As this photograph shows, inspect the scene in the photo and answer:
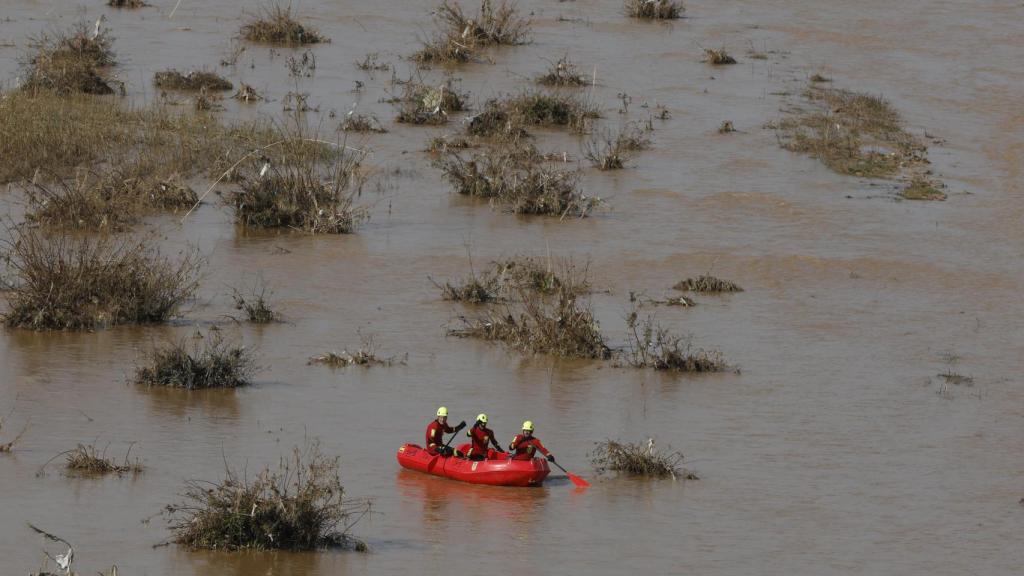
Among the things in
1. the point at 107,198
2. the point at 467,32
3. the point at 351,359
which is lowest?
the point at 351,359

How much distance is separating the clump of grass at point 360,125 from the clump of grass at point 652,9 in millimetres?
8789

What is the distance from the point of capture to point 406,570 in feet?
33.4

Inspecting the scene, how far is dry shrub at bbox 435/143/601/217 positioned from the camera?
2016cm

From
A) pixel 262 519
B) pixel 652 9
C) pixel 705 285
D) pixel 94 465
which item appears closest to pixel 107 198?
pixel 705 285

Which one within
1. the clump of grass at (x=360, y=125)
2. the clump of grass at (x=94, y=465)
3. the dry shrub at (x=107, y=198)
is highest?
the clump of grass at (x=360, y=125)

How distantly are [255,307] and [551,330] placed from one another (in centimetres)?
272

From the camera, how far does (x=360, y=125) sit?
22484 millimetres

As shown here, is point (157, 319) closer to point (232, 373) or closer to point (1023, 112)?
point (232, 373)

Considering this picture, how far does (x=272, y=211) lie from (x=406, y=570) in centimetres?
937

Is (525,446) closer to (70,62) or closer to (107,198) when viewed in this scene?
(107,198)

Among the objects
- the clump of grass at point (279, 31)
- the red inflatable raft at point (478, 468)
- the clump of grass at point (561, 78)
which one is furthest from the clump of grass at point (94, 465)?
the clump of grass at point (279, 31)

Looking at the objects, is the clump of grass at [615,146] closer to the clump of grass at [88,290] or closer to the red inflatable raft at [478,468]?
the clump of grass at [88,290]

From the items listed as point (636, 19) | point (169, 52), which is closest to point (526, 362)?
point (169, 52)

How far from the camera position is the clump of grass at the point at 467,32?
2666 centimetres
